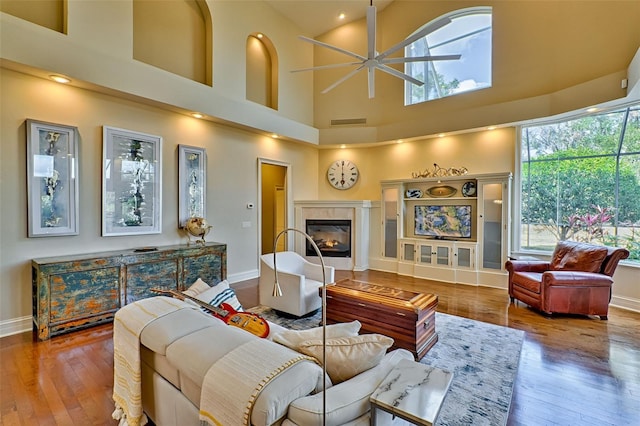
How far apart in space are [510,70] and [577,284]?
3827 mm

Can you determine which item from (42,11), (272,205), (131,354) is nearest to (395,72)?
(131,354)

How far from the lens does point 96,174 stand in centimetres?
402

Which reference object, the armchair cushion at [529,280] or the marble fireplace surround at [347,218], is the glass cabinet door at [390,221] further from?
the armchair cushion at [529,280]

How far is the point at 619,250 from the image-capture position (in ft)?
13.0

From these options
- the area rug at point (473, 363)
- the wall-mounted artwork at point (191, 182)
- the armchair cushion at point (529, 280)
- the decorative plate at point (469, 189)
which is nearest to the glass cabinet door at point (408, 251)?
the decorative plate at point (469, 189)

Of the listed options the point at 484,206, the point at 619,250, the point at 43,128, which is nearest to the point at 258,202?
the point at 43,128

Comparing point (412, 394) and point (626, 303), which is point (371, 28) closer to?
point (412, 394)

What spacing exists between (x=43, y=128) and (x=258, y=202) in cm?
344

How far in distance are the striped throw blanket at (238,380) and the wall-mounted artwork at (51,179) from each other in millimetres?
3714

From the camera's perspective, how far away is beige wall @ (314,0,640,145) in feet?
14.1

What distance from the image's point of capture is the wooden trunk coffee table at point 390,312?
2820 mm

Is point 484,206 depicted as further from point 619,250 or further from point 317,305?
point 317,305

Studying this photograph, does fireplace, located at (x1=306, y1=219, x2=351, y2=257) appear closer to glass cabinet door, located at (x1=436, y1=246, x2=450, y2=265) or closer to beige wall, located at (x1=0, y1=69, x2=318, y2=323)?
beige wall, located at (x1=0, y1=69, x2=318, y2=323)

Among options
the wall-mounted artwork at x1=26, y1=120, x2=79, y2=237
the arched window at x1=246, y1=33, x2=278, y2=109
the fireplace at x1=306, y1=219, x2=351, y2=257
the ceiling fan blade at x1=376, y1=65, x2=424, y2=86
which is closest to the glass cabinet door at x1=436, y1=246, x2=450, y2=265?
the fireplace at x1=306, y1=219, x2=351, y2=257
